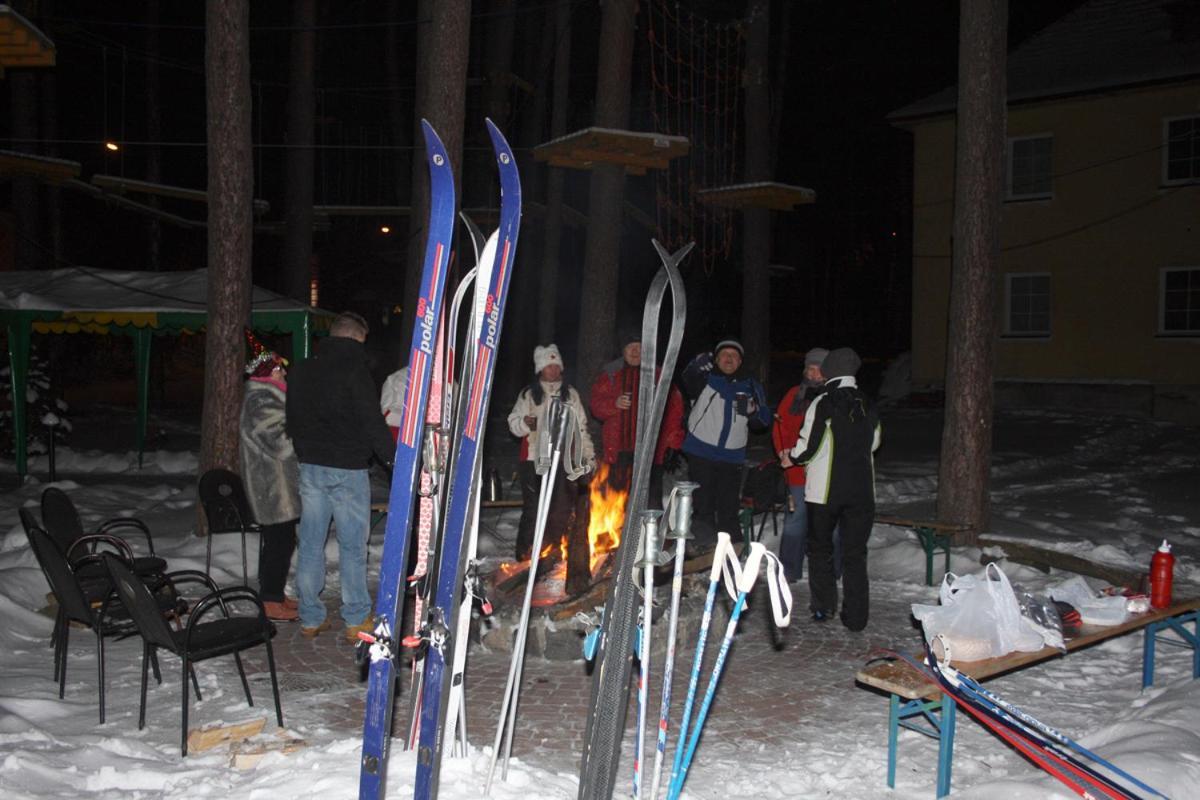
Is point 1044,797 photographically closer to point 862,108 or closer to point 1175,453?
point 1175,453

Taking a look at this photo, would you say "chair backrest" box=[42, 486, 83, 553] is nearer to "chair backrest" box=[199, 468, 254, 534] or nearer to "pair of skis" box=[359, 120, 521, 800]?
"chair backrest" box=[199, 468, 254, 534]

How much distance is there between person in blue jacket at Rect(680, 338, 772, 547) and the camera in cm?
757

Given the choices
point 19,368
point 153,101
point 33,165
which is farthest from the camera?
point 153,101

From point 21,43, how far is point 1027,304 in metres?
19.5

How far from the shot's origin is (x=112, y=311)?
12.4 metres

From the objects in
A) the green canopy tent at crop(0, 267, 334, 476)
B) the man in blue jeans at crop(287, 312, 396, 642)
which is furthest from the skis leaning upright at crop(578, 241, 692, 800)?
the green canopy tent at crop(0, 267, 334, 476)

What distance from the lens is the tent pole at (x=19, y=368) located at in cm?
1198

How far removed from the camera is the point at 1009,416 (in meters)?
20.0

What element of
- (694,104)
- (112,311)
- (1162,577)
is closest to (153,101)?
(112,311)

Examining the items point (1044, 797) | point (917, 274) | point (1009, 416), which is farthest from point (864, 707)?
point (917, 274)

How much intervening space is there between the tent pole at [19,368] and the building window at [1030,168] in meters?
18.8

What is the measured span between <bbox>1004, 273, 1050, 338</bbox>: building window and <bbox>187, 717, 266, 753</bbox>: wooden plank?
20274 mm

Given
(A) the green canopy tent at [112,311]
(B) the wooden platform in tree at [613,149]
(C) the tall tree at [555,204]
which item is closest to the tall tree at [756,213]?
(C) the tall tree at [555,204]

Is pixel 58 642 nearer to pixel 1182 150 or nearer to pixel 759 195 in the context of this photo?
pixel 759 195
